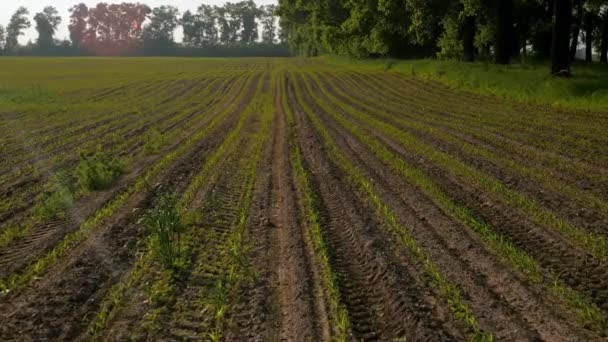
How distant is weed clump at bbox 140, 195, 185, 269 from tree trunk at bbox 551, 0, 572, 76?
788 inches

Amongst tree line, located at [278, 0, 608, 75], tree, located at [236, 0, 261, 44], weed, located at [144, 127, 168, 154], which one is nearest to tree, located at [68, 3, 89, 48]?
tree, located at [236, 0, 261, 44]

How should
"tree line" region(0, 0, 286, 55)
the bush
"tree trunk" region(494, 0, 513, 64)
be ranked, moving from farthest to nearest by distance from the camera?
"tree line" region(0, 0, 286, 55), "tree trunk" region(494, 0, 513, 64), the bush

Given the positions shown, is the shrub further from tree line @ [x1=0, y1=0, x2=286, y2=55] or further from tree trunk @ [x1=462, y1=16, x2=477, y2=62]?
tree line @ [x1=0, y1=0, x2=286, y2=55]

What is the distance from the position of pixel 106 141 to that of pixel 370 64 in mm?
35006

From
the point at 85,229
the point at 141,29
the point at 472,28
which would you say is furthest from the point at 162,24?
the point at 85,229

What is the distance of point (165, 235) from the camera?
6598mm

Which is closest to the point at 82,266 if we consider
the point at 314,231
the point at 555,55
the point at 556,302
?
the point at 314,231

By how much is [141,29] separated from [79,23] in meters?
17.4

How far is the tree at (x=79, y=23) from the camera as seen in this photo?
14988 centimetres

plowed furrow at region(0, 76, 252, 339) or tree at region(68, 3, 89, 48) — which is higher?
tree at region(68, 3, 89, 48)

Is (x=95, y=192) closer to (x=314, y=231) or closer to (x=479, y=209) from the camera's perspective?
(x=314, y=231)

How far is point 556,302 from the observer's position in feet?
16.7

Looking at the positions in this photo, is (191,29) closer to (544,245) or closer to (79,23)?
(79,23)

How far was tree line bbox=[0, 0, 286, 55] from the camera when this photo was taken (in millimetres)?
143125
